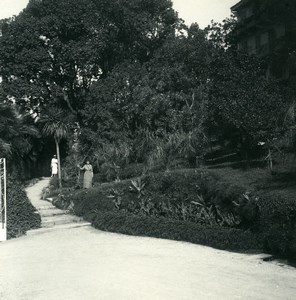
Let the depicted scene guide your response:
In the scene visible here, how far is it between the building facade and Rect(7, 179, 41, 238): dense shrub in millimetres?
10702

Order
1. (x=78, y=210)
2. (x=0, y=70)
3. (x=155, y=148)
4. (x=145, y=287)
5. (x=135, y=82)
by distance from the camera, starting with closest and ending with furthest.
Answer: (x=145, y=287), (x=78, y=210), (x=155, y=148), (x=135, y=82), (x=0, y=70)

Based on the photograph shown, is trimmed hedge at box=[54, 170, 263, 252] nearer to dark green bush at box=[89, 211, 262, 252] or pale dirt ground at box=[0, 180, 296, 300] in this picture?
dark green bush at box=[89, 211, 262, 252]

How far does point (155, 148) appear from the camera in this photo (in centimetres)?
2000

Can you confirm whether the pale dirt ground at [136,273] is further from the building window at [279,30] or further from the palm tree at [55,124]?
the building window at [279,30]

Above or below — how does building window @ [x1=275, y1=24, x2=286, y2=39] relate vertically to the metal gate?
above

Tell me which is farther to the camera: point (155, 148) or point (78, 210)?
point (155, 148)

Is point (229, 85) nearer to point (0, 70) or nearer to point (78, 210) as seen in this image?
point (78, 210)

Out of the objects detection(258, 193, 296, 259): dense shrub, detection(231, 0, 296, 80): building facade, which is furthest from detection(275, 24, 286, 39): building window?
detection(258, 193, 296, 259): dense shrub

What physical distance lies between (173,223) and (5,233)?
495cm

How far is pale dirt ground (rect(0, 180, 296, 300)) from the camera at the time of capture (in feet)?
21.6

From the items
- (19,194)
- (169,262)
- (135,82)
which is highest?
(135,82)

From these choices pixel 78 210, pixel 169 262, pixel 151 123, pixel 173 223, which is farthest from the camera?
pixel 151 123

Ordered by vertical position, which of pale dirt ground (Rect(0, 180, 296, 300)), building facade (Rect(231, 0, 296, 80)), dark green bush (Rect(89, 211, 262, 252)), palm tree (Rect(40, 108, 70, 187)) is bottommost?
pale dirt ground (Rect(0, 180, 296, 300))

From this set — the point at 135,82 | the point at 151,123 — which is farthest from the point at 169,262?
the point at 135,82
